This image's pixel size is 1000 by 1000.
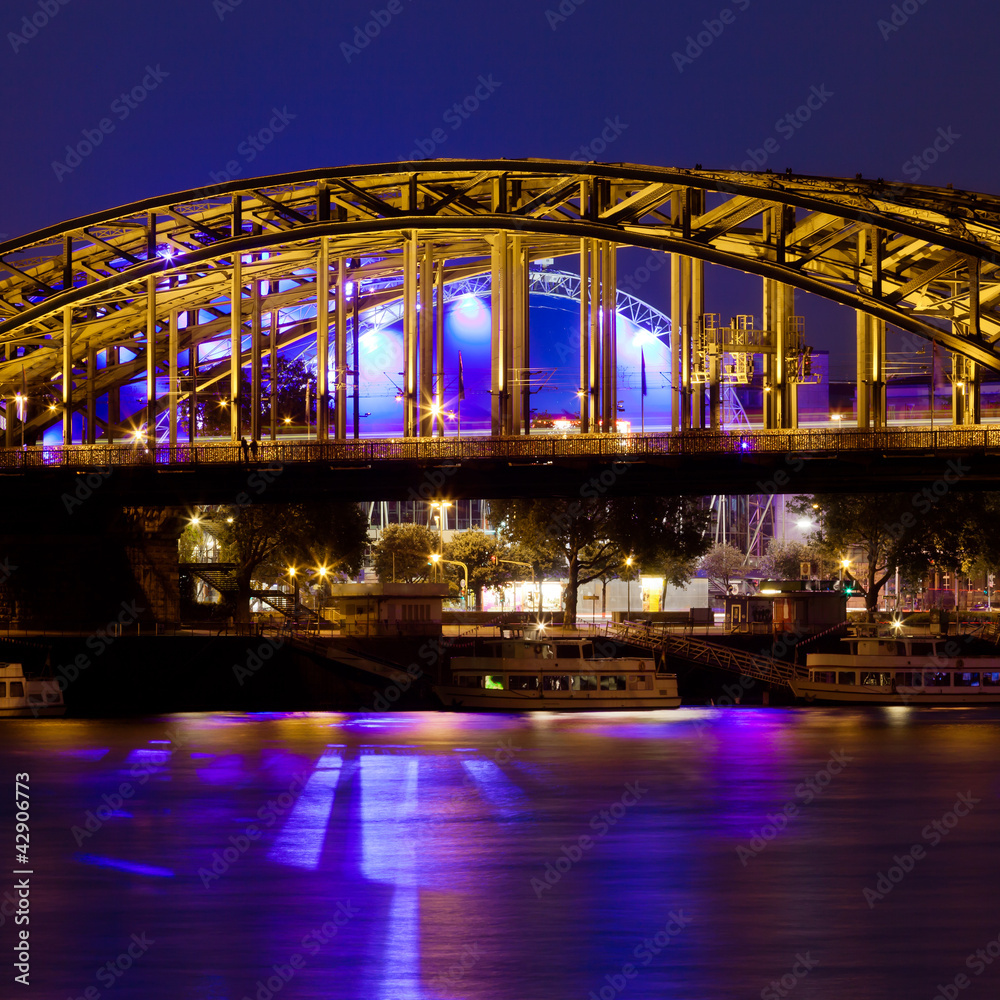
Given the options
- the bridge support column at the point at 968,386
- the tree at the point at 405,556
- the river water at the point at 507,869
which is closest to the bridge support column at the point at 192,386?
the tree at the point at 405,556

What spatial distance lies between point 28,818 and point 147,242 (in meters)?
62.8

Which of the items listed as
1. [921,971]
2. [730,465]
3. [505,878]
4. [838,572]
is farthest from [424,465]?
[838,572]

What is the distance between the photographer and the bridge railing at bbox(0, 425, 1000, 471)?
80.2 metres

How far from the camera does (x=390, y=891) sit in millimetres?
30500

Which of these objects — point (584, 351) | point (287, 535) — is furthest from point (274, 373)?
point (584, 351)

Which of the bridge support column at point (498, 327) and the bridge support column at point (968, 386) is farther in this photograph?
the bridge support column at point (498, 327)

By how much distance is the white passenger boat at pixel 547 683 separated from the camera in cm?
7469

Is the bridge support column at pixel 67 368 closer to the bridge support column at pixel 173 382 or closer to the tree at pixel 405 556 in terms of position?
the bridge support column at pixel 173 382

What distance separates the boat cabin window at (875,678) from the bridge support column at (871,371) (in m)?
14.4

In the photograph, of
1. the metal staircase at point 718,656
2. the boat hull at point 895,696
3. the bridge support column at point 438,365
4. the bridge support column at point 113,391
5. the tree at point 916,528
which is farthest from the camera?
the tree at point 916,528

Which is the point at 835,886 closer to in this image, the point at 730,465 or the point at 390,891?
the point at 390,891

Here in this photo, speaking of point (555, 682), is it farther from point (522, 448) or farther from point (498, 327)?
point (498, 327)

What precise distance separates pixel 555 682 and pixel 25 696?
2415 centimetres

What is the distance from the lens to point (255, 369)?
99250 millimetres
